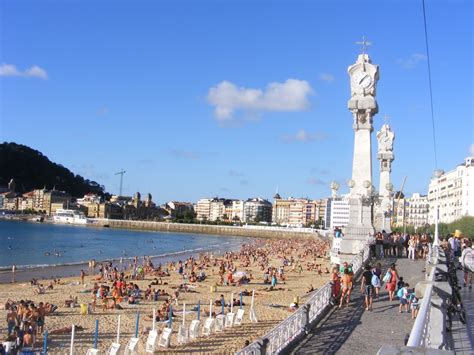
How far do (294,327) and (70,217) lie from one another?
155 m

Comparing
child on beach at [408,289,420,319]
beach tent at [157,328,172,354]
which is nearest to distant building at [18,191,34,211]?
beach tent at [157,328,172,354]

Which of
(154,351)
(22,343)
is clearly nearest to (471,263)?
(154,351)

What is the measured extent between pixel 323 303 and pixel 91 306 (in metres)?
11.8

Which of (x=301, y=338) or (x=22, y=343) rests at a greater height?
(x=301, y=338)

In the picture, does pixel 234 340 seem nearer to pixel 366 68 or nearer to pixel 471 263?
pixel 471 263

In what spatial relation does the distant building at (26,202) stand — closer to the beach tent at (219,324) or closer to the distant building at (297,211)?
the distant building at (297,211)

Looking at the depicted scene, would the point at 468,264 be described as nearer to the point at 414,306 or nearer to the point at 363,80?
the point at 414,306

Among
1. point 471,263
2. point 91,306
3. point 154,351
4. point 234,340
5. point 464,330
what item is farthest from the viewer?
point 91,306

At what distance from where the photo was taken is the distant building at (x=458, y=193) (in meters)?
69.9

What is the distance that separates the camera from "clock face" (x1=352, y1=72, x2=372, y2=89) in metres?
25.0

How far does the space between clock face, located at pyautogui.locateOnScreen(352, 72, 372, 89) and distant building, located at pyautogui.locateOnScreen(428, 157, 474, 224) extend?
141 feet

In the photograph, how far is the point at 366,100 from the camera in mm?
24578

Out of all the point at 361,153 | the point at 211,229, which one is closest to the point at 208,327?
the point at 361,153

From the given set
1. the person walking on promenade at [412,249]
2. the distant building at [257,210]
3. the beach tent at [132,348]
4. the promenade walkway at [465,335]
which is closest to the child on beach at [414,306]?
the promenade walkway at [465,335]
